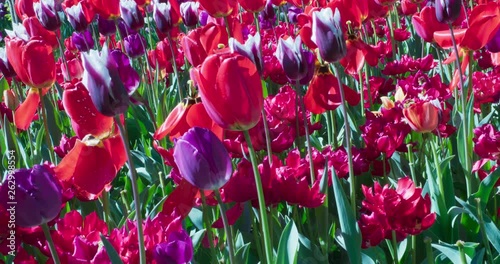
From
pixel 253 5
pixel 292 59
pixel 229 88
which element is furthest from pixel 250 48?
pixel 253 5

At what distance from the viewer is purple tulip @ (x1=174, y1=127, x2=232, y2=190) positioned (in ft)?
3.34

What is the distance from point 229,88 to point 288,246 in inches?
13.7

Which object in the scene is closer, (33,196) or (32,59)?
(33,196)

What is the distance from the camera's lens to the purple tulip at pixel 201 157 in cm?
102

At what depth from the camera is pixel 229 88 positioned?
3.39 feet

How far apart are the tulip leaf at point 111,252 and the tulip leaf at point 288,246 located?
0.96 ft

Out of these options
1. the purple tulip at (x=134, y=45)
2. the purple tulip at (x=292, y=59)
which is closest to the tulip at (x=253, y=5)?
the purple tulip at (x=134, y=45)

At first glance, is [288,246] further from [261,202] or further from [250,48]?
[250,48]

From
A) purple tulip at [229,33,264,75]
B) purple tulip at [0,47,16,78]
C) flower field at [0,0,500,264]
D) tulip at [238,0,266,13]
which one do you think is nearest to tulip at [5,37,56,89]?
flower field at [0,0,500,264]

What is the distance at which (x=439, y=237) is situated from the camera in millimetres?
1710

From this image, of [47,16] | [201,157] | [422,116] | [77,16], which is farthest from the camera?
A: [77,16]

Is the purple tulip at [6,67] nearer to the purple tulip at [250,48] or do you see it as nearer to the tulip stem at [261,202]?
the purple tulip at [250,48]

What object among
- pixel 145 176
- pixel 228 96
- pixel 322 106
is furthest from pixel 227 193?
pixel 145 176

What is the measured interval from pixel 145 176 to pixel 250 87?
4.41 feet
